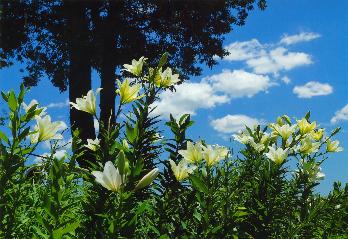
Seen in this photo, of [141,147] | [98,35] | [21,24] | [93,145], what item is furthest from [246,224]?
[21,24]

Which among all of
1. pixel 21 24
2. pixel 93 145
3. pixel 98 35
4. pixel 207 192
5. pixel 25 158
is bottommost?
pixel 207 192

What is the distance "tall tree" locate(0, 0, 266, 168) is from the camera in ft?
54.6

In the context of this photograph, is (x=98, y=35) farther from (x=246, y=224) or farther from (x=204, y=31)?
(x=246, y=224)

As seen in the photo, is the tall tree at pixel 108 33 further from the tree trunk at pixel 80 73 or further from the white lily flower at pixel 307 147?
the white lily flower at pixel 307 147

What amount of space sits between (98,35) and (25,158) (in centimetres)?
1559

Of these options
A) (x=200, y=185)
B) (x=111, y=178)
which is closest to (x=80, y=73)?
(x=200, y=185)

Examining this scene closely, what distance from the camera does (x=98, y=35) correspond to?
57.8 ft

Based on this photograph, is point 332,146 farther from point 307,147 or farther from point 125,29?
point 125,29

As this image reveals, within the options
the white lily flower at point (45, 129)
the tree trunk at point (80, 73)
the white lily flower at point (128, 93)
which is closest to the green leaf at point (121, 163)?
the white lily flower at point (45, 129)

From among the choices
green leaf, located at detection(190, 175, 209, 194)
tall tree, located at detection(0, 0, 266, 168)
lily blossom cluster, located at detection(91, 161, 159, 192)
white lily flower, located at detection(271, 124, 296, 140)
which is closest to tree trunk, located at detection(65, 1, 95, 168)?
tall tree, located at detection(0, 0, 266, 168)

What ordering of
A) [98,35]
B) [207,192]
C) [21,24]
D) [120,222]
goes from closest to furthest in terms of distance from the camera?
1. [120,222]
2. [207,192]
3. [98,35]
4. [21,24]

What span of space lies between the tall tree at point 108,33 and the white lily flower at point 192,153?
1319 cm

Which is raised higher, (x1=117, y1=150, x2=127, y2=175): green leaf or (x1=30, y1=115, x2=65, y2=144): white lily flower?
(x1=30, y1=115, x2=65, y2=144): white lily flower

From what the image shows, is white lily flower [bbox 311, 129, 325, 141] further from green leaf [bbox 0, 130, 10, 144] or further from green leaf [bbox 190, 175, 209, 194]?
green leaf [bbox 0, 130, 10, 144]
